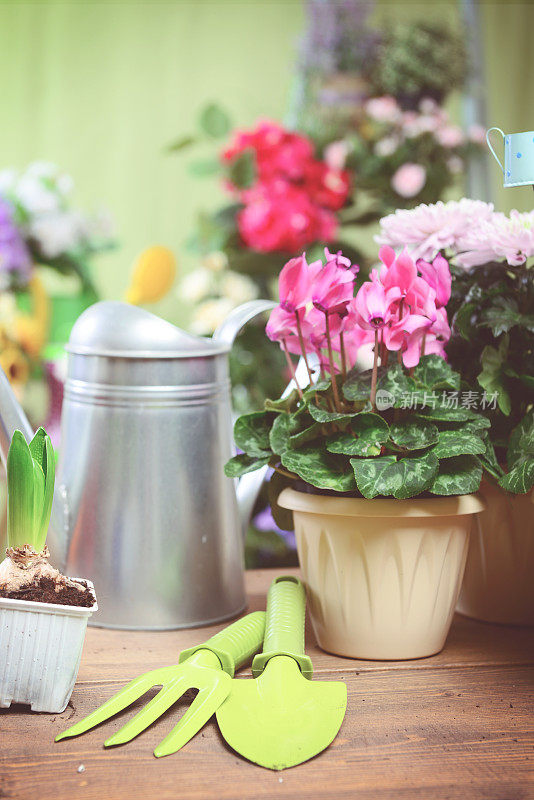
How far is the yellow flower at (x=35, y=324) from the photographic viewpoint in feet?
4.15

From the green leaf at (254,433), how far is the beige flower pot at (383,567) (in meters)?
0.04

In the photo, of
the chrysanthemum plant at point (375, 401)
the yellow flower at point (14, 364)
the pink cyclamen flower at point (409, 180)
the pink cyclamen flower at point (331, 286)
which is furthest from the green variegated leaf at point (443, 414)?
the pink cyclamen flower at point (409, 180)

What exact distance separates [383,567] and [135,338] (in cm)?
28

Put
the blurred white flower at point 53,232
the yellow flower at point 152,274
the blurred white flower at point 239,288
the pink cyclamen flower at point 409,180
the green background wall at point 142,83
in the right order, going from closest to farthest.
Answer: the yellow flower at point 152,274 → the blurred white flower at point 53,232 → the pink cyclamen flower at point 409,180 → the blurred white flower at point 239,288 → the green background wall at point 142,83

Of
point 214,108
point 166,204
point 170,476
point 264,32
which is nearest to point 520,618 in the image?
point 170,476

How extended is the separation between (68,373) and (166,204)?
1.52m

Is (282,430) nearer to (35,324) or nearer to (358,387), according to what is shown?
(358,387)

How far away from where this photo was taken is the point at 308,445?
2.05ft

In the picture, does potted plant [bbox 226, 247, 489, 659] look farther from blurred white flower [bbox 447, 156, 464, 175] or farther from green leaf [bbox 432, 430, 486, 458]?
blurred white flower [bbox 447, 156, 464, 175]

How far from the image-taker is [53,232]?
1.31 metres

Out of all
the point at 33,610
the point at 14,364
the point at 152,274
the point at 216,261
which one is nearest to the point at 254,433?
the point at 33,610

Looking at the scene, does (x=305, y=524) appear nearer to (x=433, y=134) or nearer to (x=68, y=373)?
(x=68, y=373)

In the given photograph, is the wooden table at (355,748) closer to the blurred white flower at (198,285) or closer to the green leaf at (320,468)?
the green leaf at (320,468)

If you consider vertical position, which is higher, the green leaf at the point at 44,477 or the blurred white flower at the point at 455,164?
the blurred white flower at the point at 455,164
